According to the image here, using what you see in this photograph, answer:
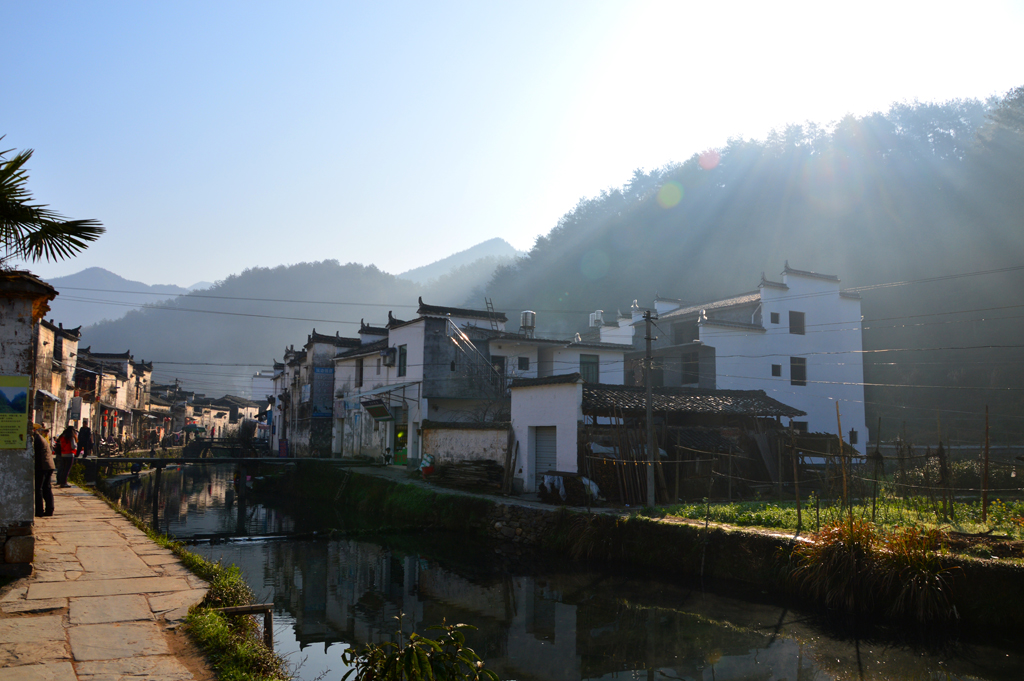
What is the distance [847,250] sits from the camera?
141 feet

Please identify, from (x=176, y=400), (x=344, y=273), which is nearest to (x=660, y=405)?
(x=176, y=400)

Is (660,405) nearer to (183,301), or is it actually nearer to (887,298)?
(887,298)

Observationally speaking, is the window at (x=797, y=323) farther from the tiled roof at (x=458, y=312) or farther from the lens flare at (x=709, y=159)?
the lens flare at (x=709, y=159)

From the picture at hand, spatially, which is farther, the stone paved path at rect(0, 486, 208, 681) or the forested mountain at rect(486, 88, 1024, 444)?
the forested mountain at rect(486, 88, 1024, 444)

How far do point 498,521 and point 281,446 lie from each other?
30.2m

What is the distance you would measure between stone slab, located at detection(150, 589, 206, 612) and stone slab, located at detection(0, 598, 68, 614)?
842 millimetres

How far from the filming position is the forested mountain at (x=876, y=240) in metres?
34.8

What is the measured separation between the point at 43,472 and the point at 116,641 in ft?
24.6

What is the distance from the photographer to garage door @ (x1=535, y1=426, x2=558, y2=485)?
19.3 m

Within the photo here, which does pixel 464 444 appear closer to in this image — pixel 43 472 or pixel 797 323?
pixel 43 472

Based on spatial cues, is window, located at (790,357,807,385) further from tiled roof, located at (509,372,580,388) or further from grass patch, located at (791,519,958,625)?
grass patch, located at (791,519,958,625)

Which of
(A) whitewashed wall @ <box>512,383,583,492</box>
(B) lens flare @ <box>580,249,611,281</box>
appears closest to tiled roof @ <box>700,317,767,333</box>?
(A) whitewashed wall @ <box>512,383,583,492</box>

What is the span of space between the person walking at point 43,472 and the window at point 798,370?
2925 cm

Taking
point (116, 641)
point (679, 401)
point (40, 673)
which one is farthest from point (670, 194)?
point (40, 673)
